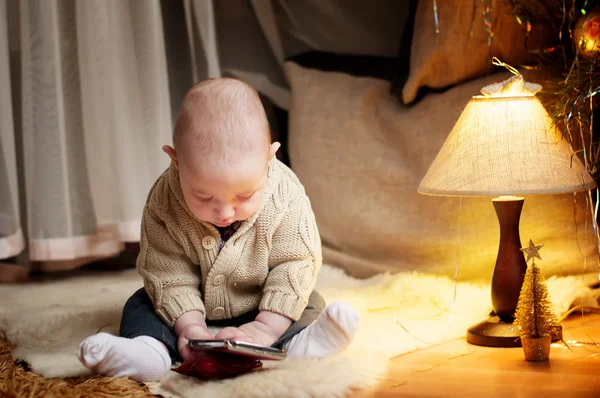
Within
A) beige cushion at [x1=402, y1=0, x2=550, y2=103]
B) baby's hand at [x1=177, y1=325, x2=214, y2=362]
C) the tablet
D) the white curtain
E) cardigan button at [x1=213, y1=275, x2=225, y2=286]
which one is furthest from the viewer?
the white curtain

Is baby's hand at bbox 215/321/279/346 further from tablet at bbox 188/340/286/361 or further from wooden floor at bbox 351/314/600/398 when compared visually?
wooden floor at bbox 351/314/600/398

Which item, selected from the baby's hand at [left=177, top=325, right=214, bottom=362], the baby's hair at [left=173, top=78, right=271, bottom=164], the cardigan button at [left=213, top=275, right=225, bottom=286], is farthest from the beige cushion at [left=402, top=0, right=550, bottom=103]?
the baby's hand at [left=177, top=325, right=214, bottom=362]

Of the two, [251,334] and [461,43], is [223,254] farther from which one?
[461,43]

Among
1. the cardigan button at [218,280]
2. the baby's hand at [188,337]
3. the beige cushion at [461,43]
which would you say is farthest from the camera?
the beige cushion at [461,43]

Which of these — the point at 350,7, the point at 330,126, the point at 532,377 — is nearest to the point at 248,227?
the point at 532,377

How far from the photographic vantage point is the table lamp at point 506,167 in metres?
1.34

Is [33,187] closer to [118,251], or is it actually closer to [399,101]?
[118,251]

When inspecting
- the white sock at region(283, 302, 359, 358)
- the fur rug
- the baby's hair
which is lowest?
the fur rug

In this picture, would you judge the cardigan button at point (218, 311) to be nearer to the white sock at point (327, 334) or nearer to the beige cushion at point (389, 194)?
the white sock at point (327, 334)

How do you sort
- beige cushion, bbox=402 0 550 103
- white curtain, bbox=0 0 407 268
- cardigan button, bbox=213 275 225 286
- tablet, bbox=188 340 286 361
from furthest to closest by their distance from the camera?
white curtain, bbox=0 0 407 268 → beige cushion, bbox=402 0 550 103 → cardigan button, bbox=213 275 225 286 → tablet, bbox=188 340 286 361

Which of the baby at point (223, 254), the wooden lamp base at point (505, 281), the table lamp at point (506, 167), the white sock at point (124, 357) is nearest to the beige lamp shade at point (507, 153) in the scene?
the table lamp at point (506, 167)

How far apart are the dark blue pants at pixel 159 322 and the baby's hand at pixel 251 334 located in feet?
0.08

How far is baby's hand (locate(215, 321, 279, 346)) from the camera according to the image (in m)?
1.25

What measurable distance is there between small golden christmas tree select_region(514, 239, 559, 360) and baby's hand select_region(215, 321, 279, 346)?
40cm
